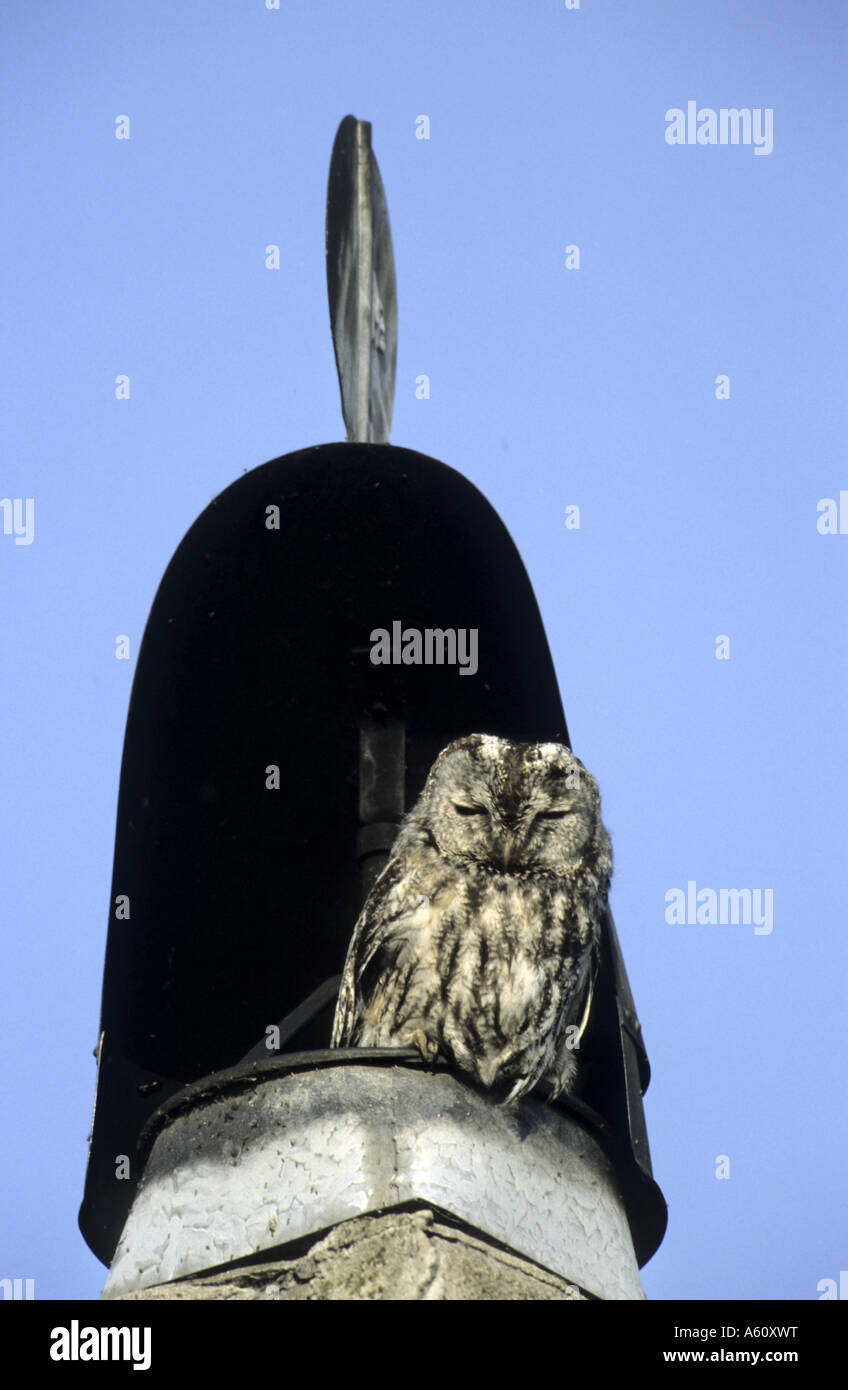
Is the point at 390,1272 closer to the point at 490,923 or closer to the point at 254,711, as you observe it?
the point at 490,923

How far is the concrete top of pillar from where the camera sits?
3985 millimetres

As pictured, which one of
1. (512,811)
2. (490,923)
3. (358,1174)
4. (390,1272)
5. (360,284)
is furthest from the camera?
(360,284)

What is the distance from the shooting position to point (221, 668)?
5355 mm

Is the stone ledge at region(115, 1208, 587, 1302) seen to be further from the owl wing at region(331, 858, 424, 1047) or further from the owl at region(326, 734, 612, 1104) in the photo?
the owl wing at region(331, 858, 424, 1047)

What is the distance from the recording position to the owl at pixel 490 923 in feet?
15.6

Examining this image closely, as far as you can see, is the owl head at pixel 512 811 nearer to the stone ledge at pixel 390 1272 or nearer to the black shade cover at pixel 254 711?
the black shade cover at pixel 254 711

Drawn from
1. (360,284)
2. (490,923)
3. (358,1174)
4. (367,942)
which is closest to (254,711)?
(367,942)

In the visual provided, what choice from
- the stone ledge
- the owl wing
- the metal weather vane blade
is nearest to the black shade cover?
the owl wing

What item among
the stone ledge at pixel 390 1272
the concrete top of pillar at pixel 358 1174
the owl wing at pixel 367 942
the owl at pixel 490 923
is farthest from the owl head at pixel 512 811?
the stone ledge at pixel 390 1272

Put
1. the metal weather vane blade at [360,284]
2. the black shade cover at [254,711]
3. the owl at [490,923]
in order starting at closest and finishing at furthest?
the owl at [490,923] < the black shade cover at [254,711] < the metal weather vane blade at [360,284]

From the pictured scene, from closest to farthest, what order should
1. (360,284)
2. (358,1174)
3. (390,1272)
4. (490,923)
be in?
(390,1272), (358,1174), (490,923), (360,284)

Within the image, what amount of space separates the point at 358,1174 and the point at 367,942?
3.86 ft

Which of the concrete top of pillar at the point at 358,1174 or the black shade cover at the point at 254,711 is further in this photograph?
the black shade cover at the point at 254,711

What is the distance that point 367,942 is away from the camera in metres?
5.10
